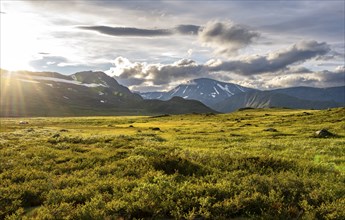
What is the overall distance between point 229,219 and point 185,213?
1.52m

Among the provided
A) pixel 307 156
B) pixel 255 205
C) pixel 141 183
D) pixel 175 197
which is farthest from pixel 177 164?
pixel 307 156

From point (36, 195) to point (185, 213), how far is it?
6831 mm

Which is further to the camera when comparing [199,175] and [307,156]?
[307,156]

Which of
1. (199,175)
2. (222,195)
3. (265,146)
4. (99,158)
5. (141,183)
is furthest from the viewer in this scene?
(265,146)

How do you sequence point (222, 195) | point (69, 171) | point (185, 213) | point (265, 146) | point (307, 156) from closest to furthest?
point (185, 213) < point (222, 195) < point (69, 171) < point (307, 156) < point (265, 146)

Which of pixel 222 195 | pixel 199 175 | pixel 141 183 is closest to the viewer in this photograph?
pixel 222 195

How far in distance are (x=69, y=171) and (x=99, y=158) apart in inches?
133

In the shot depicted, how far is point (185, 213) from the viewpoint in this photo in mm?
10844

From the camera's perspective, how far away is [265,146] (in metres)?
33.9

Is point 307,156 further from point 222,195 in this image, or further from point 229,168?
point 222,195

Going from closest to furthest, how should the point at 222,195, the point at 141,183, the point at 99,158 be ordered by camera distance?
the point at 222,195
the point at 141,183
the point at 99,158

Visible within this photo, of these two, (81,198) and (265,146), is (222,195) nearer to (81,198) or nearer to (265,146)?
(81,198)

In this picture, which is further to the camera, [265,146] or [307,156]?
[265,146]

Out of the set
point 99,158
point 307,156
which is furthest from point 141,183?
point 307,156
